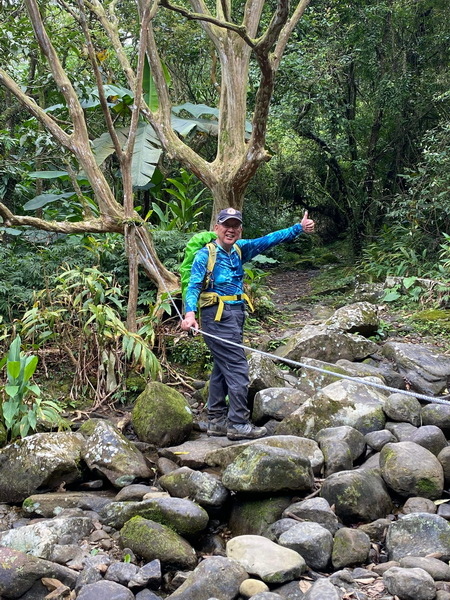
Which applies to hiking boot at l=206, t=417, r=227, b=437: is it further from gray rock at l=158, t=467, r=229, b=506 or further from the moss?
the moss

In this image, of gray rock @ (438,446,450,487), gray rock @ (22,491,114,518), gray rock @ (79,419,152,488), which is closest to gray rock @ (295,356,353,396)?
gray rock @ (438,446,450,487)

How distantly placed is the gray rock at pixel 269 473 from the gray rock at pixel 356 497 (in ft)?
0.63

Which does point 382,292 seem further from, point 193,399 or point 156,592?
point 156,592

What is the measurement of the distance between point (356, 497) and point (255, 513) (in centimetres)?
65

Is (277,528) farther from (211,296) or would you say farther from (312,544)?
(211,296)

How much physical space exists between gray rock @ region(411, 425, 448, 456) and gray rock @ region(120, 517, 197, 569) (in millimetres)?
1888

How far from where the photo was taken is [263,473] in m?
3.70

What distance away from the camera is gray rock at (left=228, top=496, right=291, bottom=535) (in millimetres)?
3664

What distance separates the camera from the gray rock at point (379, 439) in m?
4.48

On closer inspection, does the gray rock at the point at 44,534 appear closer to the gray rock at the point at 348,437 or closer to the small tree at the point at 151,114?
the gray rock at the point at 348,437

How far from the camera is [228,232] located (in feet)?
16.1

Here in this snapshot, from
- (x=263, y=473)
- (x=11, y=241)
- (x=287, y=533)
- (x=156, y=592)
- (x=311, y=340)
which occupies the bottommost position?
(x=156, y=592)

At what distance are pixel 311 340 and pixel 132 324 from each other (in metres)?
2.02

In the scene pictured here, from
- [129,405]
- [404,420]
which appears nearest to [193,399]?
[129,405]
